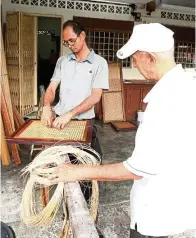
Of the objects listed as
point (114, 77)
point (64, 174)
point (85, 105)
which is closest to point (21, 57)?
point (114, 77)

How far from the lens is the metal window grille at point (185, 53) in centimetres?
713

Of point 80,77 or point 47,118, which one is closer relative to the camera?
point 47,118

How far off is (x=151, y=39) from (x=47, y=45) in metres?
10.4

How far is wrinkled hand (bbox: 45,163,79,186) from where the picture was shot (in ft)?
3.32

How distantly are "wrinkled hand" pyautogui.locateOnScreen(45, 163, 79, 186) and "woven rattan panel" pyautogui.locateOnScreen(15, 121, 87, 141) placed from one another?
52 cm

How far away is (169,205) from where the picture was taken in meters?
1.05

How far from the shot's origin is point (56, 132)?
1.73 meters

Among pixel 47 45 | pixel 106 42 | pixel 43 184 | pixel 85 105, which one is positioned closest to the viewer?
pixel 43 184

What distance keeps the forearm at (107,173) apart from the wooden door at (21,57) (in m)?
4.61

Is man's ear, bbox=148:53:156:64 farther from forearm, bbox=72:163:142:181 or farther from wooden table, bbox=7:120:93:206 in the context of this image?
wooden table, bbox=7:120:93:206

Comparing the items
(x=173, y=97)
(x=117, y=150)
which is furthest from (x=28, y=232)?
(x=117, y=150)

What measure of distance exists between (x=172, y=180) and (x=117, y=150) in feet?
10.6

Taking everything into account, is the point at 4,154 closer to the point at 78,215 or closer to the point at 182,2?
the point at 78,215

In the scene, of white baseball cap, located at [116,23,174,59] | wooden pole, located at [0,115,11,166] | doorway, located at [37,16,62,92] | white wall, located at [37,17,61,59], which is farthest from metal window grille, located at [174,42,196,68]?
white baseball cap, located at [116,23,174,59]
